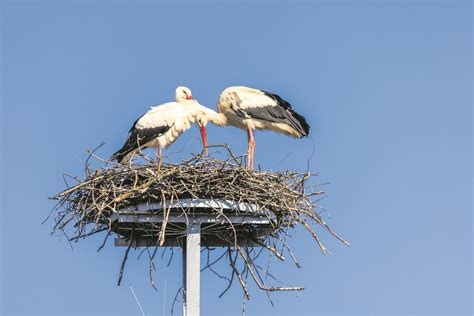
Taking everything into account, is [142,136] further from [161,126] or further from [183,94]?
[183,94]

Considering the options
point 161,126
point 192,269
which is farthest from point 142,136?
point 192,269

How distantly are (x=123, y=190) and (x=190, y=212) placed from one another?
1.91 feet

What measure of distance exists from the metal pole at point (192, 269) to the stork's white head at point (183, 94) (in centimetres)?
306

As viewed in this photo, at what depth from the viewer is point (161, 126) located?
11320 millimetres

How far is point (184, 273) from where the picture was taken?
30.2ft

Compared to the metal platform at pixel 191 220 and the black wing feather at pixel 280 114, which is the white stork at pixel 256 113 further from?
the metal platform at pixel 191 220

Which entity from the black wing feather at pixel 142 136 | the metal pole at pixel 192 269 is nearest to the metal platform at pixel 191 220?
the metal pole at pixel 192 269

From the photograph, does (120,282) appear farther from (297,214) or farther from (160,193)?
(297,214)

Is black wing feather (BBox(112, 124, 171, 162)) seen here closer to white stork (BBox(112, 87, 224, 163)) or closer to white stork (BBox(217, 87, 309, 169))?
white stork (BBox(112, 87, 224, 163))

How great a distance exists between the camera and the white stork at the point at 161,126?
1131 cm

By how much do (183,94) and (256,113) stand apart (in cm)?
83

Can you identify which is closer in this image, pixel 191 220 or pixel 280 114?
pixel 191 220

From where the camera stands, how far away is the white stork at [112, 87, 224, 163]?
11.3m

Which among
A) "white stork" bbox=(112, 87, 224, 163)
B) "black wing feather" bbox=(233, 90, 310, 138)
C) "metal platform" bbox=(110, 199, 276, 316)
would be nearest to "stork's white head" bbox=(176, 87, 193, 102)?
"white stork" bbox=(112, 87, 224, 163)
